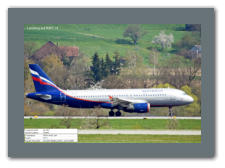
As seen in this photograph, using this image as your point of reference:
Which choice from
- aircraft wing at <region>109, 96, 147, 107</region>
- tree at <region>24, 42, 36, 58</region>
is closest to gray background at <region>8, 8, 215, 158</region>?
tree at <region>24, 42, 36, 58</region>

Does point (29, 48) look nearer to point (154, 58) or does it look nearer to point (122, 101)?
point (154, 58)

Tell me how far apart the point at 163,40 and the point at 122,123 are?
7679mm

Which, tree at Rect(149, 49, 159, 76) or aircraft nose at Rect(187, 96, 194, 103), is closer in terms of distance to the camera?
tree at Rect(149, 49, 159, 76)

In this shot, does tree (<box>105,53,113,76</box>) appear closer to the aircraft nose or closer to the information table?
the aircraft nose

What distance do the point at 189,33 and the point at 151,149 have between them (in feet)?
27.1

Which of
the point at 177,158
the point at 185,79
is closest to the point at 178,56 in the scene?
the point at 185,79

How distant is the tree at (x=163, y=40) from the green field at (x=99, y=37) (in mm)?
339

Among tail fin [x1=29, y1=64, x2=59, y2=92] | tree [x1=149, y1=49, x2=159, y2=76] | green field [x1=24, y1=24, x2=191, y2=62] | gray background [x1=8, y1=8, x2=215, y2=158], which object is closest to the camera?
gray background [x1=8, y1=8, x2=215, y2=158]

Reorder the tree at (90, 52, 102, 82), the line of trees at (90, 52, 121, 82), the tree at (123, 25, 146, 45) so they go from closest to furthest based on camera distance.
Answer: the tree at (123, 25, 146, 45) → the line of trees at (90, 52, 121, 82) → the tree at (90, 52, 102, 82)

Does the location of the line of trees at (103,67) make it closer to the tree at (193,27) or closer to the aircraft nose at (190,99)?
the aircraft nose at (190,99)

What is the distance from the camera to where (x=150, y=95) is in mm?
48219

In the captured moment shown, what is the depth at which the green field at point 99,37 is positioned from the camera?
3053cm

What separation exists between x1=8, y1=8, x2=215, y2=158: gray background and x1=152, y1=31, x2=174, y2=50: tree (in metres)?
5.82

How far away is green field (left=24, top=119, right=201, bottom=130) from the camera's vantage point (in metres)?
31.3
